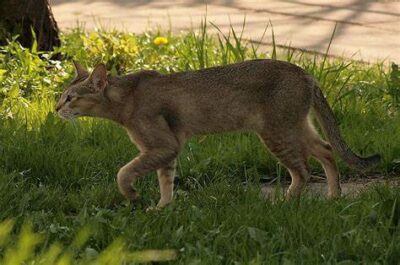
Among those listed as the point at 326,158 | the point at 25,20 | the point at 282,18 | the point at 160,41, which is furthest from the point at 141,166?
the point at 282,18

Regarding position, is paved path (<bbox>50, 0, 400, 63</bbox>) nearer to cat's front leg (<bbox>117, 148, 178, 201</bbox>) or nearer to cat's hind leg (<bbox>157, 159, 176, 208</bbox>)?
cat's hind leg (<bbox>157, 159, 176, 208</bbox>)

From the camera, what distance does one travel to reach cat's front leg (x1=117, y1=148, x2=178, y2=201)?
19.0 feet

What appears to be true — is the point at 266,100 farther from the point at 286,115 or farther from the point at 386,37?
the point at 386,37

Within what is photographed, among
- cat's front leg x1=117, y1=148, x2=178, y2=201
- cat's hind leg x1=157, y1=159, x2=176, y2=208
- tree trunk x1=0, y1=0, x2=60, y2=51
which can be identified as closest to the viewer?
cat's front leg x1=117, y1=148, x2=178, y2=201

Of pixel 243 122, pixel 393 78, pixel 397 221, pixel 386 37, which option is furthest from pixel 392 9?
pixel 397 221

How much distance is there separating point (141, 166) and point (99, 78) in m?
0.55

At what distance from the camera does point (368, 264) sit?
182 inches

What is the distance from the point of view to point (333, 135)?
6.06m

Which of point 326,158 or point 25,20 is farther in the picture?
point 25,20

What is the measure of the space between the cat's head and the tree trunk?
2.55 m

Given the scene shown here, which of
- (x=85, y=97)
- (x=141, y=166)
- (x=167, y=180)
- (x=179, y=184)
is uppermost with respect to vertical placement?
(x=85, y=97)

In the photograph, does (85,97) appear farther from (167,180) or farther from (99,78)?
(167,180)

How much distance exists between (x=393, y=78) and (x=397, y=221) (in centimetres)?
247

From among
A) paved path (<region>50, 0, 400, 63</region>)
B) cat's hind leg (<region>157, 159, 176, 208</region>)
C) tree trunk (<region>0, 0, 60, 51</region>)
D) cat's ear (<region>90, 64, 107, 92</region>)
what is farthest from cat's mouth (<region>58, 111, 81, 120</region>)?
paved path (<region>50, 0, 400, 63</region>)
